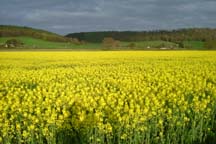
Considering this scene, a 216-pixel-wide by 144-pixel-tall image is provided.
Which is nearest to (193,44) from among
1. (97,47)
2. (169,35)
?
(169,35)

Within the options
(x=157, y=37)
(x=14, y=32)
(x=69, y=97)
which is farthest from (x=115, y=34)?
(x=69, y=97)

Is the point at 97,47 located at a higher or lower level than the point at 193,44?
lower

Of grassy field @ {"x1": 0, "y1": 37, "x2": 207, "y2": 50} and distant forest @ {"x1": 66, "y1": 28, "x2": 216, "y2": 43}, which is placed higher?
distant forest @ {"x1": 66, "y1": 28, "x2": 216, "y2": 43}

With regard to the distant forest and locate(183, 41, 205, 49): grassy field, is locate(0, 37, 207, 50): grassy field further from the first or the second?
the distant forest

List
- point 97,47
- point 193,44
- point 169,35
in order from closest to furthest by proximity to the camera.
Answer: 1. point 193,44
2. point 97,47
3. point 169,35

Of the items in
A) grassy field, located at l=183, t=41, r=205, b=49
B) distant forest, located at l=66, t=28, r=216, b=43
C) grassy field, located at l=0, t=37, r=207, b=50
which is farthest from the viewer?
distant forest, located at l=66, t=28, r=216, b=43

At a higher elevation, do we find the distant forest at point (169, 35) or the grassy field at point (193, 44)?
the distant forest at point (169, 35)

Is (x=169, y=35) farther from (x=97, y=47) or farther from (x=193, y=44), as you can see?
(x=97, y=47)

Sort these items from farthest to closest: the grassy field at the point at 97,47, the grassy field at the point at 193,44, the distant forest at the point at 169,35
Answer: the distant forest at the point at 169,35
the grassy field at the point at 97,47
the grassy field at the point at 193,44

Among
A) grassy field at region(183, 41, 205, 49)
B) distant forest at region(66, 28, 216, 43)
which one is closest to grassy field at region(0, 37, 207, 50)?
grassy field at region(183, 41, 205, 49)

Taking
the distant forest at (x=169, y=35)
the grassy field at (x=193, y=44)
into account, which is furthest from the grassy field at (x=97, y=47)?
the distant forest at (x=169, y=35)

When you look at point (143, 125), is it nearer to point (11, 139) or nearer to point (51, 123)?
point (51, 123)

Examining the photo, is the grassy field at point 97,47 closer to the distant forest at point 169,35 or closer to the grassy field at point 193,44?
the grassy field at point 193,44

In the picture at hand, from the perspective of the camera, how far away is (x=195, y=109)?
35.7ft
